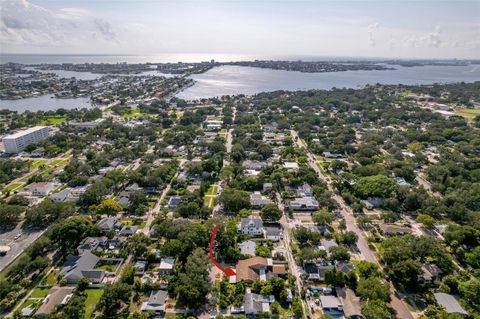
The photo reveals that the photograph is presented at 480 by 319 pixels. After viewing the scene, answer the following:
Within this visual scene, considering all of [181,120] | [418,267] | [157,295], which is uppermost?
[181,120]

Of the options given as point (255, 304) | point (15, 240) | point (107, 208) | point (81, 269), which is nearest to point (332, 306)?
point (255, 304)

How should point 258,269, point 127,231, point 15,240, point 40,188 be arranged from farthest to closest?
1. point 40,188
2. point 127,231
3. point 15,240
4. point 258,269

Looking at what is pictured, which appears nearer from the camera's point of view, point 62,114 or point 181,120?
point 181,120

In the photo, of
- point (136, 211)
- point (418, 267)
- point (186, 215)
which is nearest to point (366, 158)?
point (418, 267)

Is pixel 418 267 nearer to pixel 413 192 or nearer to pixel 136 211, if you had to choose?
pixel 413 192

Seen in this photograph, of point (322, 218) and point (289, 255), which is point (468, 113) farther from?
point (289, 255)

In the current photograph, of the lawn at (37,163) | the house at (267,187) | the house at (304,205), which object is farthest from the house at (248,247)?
the lawn at (37,163)

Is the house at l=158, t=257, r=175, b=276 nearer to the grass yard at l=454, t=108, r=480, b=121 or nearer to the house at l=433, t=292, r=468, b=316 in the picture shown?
the house at l=433, t=292, r=468, b=316

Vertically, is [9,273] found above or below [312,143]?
below
